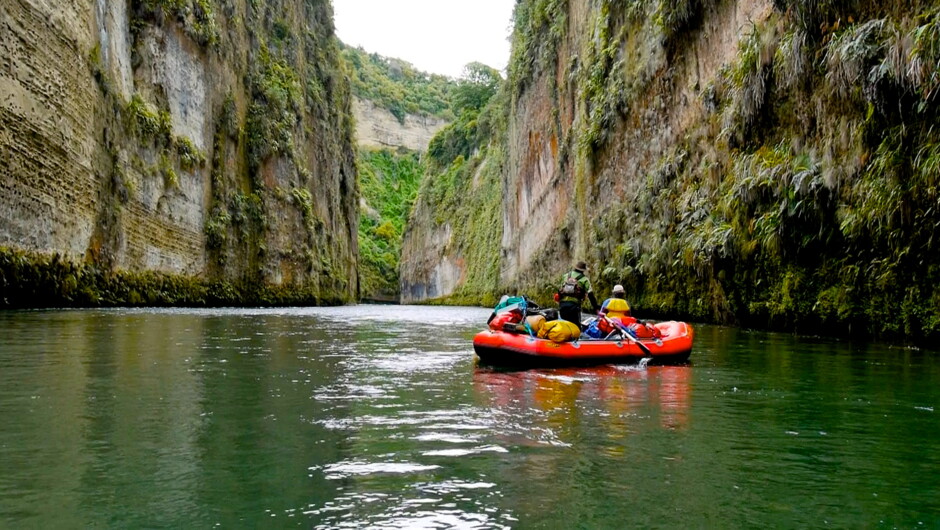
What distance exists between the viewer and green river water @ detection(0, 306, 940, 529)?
287cm

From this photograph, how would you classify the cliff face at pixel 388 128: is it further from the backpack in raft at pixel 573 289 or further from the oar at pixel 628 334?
the oar at pixel 628 334

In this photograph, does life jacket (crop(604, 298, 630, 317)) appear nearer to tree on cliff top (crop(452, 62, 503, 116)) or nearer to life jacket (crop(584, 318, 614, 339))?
life jacket (crop(584, 318, 614, 339))

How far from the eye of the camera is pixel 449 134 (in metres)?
A: 68.8

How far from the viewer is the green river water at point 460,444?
9.43 ft

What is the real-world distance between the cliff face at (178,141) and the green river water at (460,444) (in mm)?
9588

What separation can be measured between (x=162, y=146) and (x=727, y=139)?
18.6 m

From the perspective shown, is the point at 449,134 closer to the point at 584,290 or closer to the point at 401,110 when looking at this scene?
the point at 401,110

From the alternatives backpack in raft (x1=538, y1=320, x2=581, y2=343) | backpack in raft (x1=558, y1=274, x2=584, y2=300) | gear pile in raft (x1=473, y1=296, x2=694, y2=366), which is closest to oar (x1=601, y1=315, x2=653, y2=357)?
gear pile in raft (x1=473, y1=296, x2=694, y2=366)

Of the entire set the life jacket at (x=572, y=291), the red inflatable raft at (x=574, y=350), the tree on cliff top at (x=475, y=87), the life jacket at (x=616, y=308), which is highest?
the tree on cliff top at (x=475, y=87)

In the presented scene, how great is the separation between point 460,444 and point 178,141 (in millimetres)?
23902

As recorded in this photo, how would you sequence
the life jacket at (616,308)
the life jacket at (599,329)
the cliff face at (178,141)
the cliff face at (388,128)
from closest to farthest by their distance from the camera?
the life jacket at (599,329) < the life jacket at (616,308) < the cliff face at (178,141) < the cliff face at (388,128)

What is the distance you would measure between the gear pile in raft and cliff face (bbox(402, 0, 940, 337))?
3.03 metres

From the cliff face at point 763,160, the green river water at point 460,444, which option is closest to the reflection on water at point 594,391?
the green river water at point 460,444

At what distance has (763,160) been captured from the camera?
1205cm
